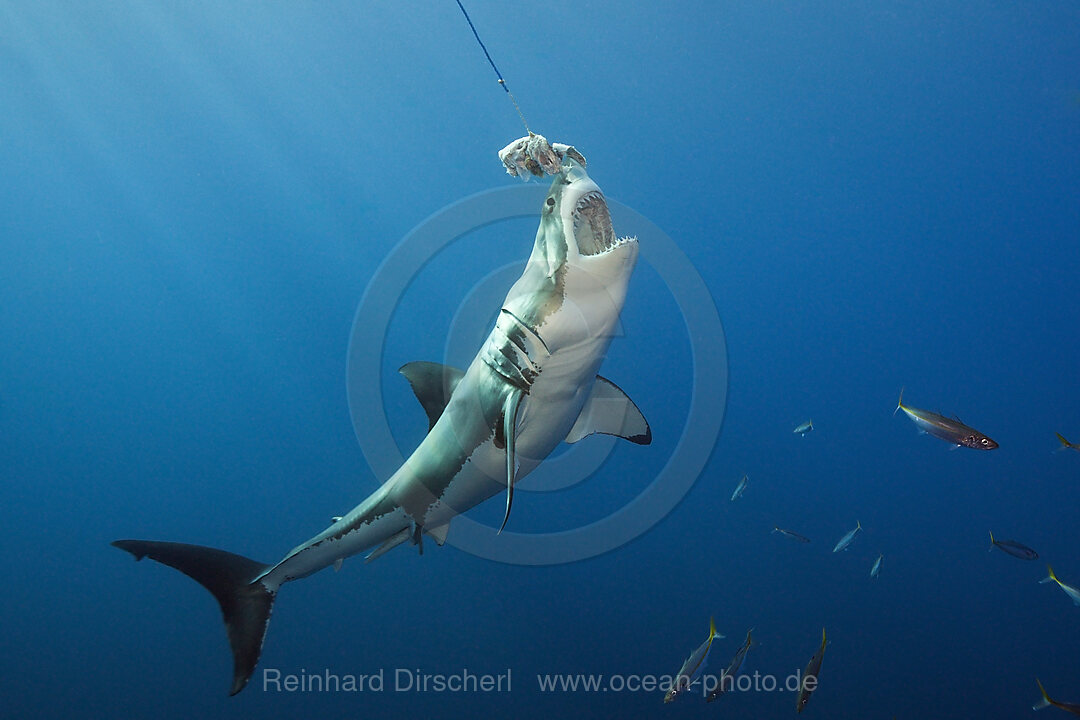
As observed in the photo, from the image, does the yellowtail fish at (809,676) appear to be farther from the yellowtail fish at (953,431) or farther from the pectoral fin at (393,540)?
the pectoral fin at (393,540)

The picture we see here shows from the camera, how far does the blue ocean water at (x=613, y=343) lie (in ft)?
34.0

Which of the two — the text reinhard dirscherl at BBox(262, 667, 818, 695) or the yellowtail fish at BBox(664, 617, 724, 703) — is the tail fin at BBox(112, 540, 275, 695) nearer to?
the yellowtail fish at BBox(664, 617, 724, 703)

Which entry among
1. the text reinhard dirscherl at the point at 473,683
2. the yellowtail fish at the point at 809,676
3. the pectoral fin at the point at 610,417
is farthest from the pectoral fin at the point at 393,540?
the text reinhard dirscherl at the point at 473,683

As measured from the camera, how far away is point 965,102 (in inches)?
388

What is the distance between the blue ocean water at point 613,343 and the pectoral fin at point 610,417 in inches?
259

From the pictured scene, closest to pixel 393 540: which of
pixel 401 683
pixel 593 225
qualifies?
pixel 593 225

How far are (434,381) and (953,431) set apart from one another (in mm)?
4226

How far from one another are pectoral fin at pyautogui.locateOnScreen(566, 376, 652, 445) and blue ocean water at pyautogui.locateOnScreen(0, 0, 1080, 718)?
21.6ft

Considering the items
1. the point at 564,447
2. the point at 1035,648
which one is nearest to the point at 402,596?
the point at 564,447

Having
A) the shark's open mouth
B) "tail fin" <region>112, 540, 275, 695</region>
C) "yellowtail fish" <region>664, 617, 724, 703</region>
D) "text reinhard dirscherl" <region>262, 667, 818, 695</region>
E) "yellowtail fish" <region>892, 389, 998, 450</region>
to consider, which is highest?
the shark's open mouth

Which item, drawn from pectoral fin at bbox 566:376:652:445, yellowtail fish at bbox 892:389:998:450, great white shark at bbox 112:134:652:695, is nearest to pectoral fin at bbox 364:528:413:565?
great white shark at bbox 112:134:652:695

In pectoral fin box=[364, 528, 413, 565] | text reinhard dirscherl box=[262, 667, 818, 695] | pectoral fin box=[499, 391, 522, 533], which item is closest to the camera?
pectoral fin box=[499, 391, 522, 533]

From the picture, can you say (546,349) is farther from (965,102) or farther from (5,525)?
(5,525)

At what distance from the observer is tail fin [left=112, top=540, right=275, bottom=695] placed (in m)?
4.43
